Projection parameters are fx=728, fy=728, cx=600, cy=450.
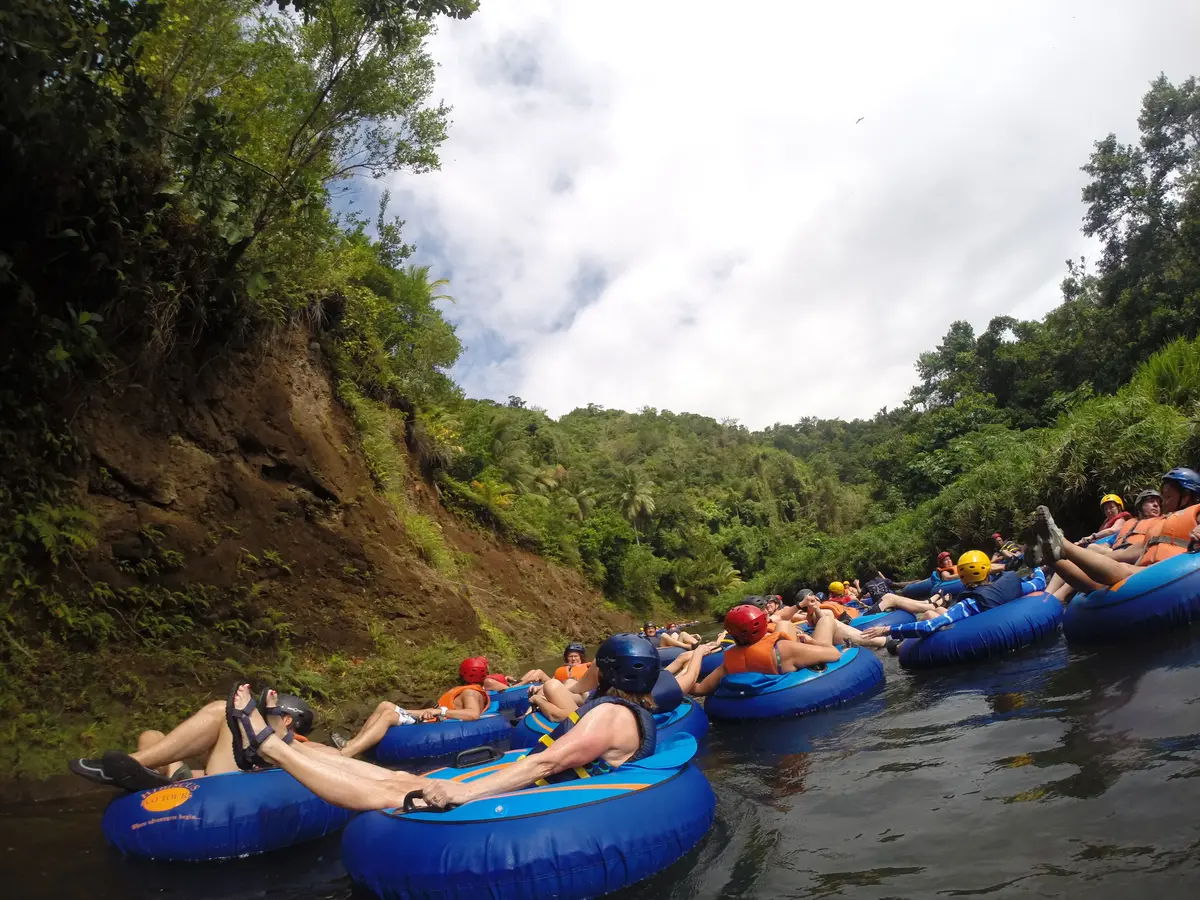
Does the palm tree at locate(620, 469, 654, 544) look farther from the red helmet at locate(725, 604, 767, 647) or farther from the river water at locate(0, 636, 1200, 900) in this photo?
the river water at locate(0, 636, 1200, 900)

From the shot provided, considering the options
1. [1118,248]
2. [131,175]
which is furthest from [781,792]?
[1118,248]

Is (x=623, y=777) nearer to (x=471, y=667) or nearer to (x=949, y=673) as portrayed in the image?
(x=949, y=673)

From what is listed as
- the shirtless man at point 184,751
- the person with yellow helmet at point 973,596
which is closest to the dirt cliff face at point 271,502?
the shirtless man at point 184,751

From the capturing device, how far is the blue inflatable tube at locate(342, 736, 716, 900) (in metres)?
3.26

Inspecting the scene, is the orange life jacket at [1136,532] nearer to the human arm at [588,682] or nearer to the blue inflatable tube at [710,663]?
the blue inflatable tube at [710,663]

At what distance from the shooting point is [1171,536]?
7.09m

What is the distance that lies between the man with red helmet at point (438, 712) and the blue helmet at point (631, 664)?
3929 millimetres

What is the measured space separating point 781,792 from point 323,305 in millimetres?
12217

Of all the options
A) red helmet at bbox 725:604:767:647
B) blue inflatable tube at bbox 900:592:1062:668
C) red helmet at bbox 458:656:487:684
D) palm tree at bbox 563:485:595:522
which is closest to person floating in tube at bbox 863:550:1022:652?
blue inflatable tube at bbox 900:592:1062:668

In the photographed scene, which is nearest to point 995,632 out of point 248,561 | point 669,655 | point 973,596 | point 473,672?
point 973,596

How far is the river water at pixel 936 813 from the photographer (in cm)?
299

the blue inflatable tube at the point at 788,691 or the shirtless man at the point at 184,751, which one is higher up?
the shirtless man at the point at 184,751

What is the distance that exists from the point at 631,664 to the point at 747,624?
2931 millimetres

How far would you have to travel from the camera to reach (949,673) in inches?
306
